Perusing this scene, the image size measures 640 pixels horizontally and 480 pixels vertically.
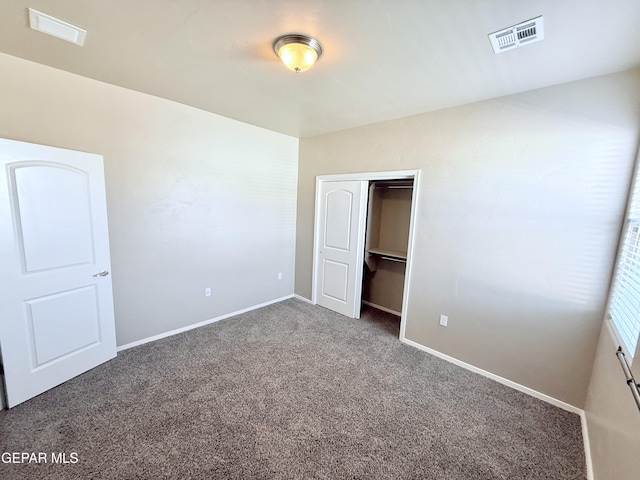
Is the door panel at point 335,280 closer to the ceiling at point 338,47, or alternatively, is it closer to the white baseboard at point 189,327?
the white baseboard at point 189,327

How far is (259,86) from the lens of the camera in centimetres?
230

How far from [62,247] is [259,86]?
216 centimetres

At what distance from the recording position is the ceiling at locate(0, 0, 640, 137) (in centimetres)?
137

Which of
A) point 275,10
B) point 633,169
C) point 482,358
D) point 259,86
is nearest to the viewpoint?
point 275,10

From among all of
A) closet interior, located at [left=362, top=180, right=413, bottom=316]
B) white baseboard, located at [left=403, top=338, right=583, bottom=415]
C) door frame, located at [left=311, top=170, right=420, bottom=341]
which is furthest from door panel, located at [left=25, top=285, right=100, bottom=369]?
white baseboard, located at [left=403, top=338, right=583, bottom=415]

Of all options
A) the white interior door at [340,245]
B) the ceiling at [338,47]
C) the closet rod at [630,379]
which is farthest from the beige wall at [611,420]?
the white interior door at [340,245]

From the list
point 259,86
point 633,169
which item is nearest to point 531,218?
point 633,169

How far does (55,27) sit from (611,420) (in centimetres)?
404

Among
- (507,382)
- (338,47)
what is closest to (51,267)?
(338,47)

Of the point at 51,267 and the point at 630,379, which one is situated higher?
the point at 51,267

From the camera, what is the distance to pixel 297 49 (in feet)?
5.40

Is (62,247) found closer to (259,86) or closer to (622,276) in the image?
(259,86)

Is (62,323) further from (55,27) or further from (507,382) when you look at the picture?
(507,382)

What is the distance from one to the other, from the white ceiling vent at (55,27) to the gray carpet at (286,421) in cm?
261
